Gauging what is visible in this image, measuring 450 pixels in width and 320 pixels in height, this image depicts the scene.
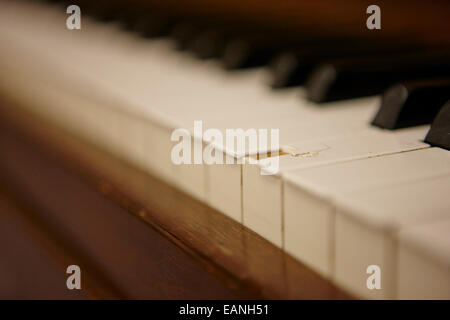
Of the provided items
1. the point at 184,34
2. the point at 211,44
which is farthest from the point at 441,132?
the point at 184,34

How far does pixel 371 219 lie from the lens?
522 mm

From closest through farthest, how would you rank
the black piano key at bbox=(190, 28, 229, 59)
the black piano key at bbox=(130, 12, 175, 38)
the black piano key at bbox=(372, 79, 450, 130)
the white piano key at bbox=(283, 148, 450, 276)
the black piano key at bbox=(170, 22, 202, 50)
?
1. the white piano key at bbox=(283, 148, 450, 276)
2. the black piano key at bbox=(372, 79, 450, 130)
3. the black piano key at bbox=(190, 28, 229, 59)
4. the black piano key at bbox=(170, 22, 202, 50)
5. the black piano key at bbox=(130, 12, 175, 38)

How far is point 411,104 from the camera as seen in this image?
814 mm

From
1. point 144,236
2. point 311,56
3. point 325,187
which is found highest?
point 311,56

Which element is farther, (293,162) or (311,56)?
(311,56)

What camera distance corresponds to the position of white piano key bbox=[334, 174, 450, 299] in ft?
1.68

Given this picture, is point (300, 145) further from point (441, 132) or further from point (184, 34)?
point (184, 34)

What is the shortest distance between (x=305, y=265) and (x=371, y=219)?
0.13m

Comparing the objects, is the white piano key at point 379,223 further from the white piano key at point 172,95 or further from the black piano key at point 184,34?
the black piano key at point 184,34

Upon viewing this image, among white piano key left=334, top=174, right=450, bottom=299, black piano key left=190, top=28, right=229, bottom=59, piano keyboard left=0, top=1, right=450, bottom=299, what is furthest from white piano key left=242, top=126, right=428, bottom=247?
black piano key left=190, top=28, right=229, bottom=59

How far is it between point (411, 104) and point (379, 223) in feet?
1.14

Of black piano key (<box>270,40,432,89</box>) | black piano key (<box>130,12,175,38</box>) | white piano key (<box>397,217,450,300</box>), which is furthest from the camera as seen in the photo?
black piano key (<box>130,12,175,38</box>)

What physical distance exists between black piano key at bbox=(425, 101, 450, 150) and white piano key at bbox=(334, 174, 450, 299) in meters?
0.12

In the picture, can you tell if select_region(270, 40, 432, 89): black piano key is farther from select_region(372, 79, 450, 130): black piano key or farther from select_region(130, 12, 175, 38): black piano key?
select_region(130, 12, 175, 38): black piano key
